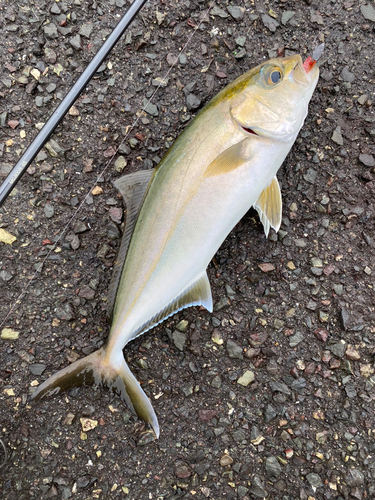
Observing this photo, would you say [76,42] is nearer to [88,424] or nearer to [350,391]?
[88,424]

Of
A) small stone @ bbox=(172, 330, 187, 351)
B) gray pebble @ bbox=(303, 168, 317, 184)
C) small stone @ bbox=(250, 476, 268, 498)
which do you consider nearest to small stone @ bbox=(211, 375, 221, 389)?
small stone @ bbox=(172, 330, 187, 351)

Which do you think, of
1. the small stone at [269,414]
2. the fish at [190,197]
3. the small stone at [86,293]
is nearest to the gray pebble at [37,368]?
the fish at [190,197]

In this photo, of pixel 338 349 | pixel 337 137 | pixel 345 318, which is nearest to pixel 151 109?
pixel 337 137

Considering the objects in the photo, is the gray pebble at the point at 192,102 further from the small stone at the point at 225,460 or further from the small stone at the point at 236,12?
the small stone at the point at 225,460

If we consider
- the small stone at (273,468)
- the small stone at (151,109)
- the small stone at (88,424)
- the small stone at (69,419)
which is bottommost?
the small stone at (273,468)

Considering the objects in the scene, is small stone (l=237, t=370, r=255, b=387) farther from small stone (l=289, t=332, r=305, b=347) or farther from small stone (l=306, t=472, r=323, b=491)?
small stone (l=306, t=472, r=323, b=491)

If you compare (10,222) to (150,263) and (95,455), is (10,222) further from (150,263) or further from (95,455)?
(95,455)

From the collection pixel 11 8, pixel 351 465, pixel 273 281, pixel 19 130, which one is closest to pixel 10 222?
pixel 19 130
